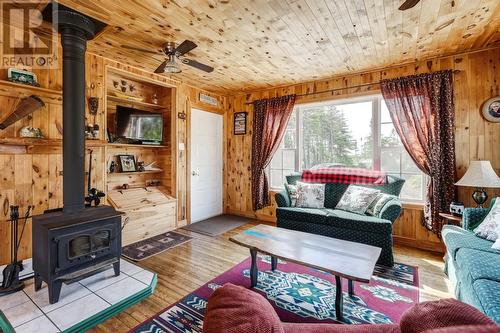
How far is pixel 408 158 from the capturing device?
3520 millimetres

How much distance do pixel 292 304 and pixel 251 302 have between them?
1444 mm

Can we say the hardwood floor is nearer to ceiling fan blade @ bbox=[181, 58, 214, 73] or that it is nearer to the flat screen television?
the flat screen television

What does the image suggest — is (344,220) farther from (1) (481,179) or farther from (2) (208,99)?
(2) (208,99)

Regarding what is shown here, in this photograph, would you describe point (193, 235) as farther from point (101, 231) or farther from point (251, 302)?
point (251, 302)

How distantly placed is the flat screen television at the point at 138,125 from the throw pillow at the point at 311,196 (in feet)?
8.20

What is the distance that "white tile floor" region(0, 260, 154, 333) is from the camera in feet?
5.64

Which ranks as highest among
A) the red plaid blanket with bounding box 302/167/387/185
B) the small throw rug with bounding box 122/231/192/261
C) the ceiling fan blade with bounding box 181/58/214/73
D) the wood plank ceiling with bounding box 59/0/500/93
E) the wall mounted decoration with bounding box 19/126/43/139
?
the wood plank ceiling with bounding box 59/0/500/93

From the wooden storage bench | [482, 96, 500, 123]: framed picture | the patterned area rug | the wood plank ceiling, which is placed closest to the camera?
the patterned area rug

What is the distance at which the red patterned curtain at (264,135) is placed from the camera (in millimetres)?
4395

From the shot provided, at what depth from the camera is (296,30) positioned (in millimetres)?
2498

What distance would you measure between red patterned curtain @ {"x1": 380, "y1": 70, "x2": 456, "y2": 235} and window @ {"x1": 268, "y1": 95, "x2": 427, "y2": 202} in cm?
26

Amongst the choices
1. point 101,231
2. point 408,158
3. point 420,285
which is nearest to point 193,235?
point 101,231

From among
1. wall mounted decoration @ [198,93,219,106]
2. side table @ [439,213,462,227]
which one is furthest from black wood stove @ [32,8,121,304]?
side table @ [439,213,462,227]

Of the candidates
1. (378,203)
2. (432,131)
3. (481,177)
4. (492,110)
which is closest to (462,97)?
(492,110)
